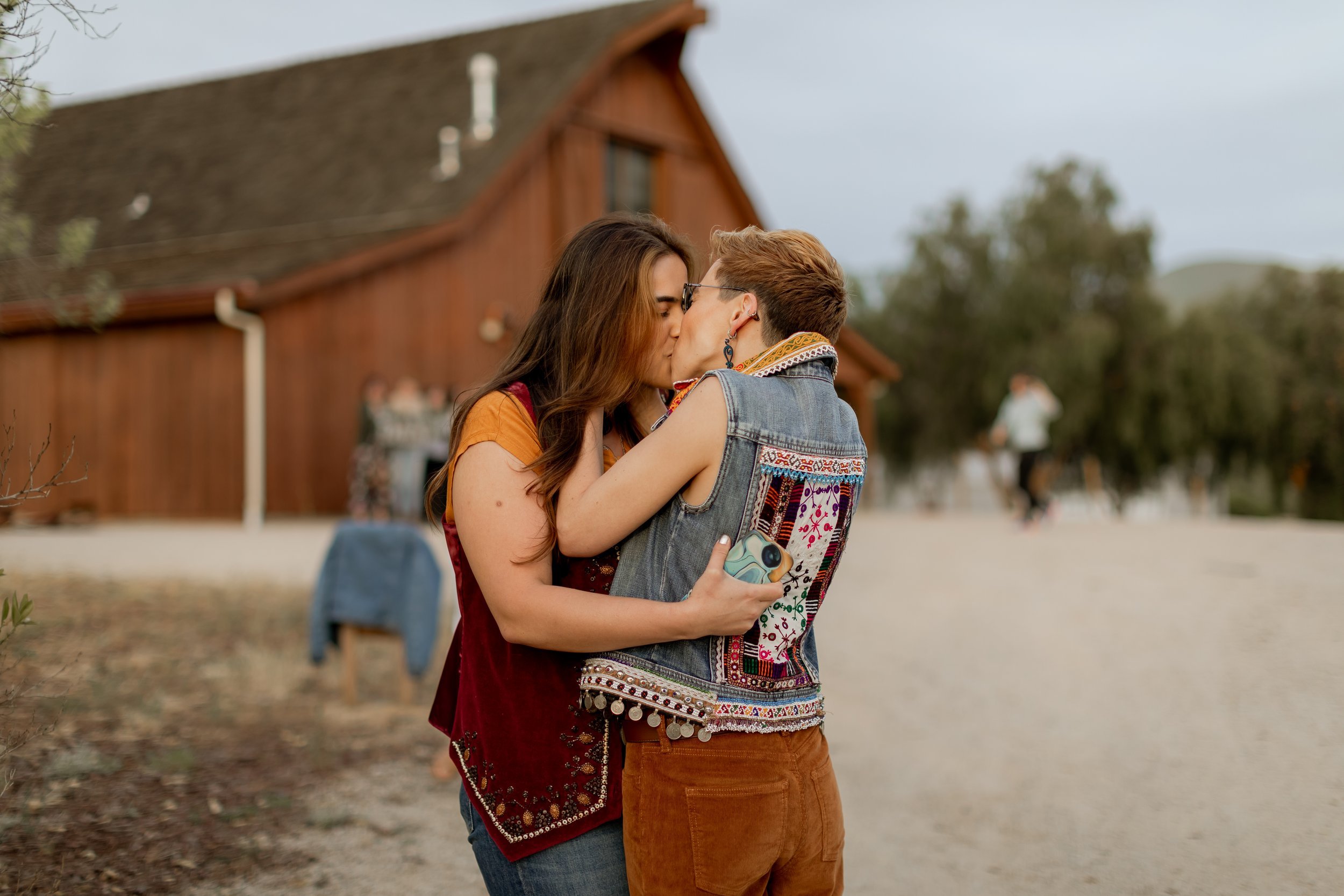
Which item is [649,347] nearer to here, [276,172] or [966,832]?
[966,832]

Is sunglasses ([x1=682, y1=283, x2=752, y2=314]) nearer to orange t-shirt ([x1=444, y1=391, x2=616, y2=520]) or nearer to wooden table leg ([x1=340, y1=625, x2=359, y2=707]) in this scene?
orange t-shirt ([x1=444, y1=391, x2=616, y2=520])

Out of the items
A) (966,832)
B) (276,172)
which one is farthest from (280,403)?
(966,832)

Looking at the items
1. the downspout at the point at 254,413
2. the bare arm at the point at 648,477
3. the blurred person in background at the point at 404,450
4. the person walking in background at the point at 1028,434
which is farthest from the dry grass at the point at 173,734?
the person walking in background at the point at 1028,434

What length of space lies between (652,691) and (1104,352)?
29.3 metres

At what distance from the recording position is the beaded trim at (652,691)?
6.17ft

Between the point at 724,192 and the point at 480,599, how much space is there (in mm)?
19782

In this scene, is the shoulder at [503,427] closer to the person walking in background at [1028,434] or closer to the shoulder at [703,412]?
the shoulder at [703,412]

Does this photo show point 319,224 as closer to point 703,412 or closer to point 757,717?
point 703,412

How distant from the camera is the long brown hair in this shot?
2041 millimetres

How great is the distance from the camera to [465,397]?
2129 millimetres

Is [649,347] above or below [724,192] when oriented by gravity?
below

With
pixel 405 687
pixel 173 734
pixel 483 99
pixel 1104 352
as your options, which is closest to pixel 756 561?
pixel 173 734

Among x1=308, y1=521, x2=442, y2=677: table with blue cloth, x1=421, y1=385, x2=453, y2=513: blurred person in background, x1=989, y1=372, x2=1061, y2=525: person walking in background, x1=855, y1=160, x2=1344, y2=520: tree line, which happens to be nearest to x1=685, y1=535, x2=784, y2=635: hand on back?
x1=308, y1=521, x2=442, y2=677: table with blue cloth

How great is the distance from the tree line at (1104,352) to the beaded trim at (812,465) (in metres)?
28.5
